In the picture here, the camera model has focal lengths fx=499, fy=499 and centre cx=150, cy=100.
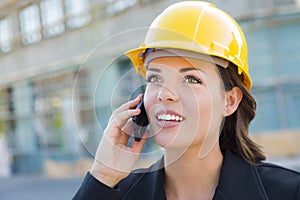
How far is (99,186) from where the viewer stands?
1.85 meters

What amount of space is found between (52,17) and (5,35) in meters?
4.86

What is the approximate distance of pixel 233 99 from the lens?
198 cm

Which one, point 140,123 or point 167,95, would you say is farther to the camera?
point 140,123

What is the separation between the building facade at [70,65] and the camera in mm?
13461

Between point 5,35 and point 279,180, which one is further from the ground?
point 279,180

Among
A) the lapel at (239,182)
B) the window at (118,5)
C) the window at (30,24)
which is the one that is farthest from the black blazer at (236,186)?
the window at (30,24)

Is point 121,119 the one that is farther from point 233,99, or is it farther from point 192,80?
point 233,99

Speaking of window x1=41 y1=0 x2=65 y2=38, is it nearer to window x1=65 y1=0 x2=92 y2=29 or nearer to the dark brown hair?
window x1=65 y1=0 x2=92 y2=29

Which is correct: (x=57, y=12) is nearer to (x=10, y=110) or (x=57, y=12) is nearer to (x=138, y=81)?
(x=10, y=110)

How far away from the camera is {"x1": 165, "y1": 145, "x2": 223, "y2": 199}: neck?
6.41 ft

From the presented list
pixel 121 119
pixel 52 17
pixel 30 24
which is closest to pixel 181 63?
pixel 121 119

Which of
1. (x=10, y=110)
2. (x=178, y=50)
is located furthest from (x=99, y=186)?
(x=10, y=110)

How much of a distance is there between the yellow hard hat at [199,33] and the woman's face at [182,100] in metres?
0.06

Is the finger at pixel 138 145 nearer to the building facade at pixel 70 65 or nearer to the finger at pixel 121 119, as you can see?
the finger at pixel 121 119
